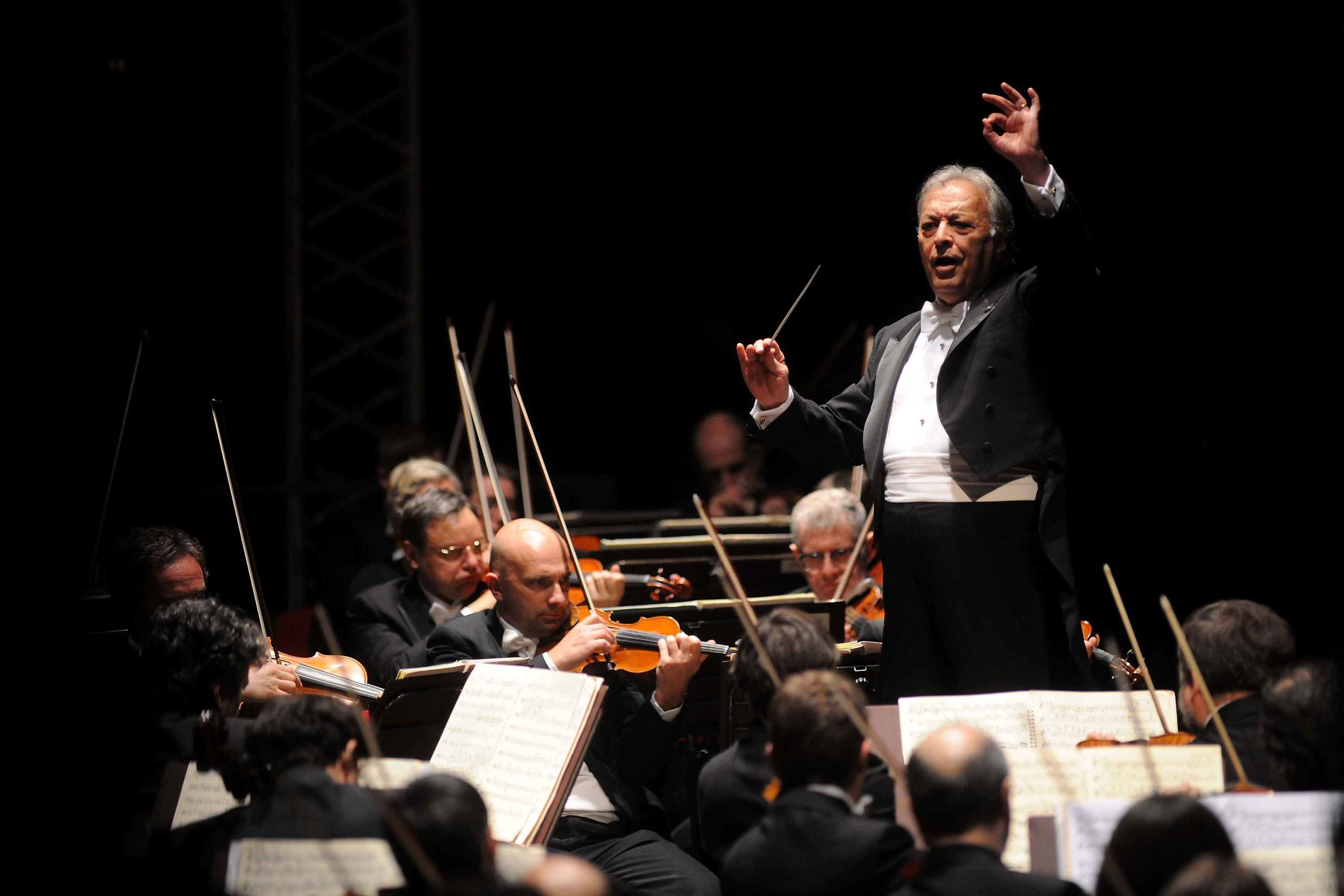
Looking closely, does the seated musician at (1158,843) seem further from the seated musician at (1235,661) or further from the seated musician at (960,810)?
the seated musician at (1235,661)

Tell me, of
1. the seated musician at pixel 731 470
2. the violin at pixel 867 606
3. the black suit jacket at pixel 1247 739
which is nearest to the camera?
the black suit jacket at pixel 1247 739

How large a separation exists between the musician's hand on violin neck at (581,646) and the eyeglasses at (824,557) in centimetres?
119

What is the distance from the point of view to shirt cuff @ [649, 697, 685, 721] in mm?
3078

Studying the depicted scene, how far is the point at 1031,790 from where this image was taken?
89.0 inches

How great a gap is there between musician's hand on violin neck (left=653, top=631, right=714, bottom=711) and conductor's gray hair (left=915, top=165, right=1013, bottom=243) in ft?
3.49

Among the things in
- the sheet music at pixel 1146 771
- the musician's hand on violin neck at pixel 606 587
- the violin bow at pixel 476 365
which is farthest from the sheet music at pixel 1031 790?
the violin bow at pixel 476 365

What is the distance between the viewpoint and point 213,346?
6.51 meters

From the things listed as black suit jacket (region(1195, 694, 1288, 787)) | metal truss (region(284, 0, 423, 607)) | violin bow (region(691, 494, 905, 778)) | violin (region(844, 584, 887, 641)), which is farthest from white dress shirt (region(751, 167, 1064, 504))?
metal truss (region(284, 0, 423, 607))

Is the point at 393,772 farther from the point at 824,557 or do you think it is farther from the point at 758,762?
the point at 824,557

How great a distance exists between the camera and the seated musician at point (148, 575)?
330 centimetres

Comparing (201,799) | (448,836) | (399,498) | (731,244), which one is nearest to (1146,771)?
(448,836)

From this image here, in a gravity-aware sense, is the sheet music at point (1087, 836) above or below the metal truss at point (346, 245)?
below

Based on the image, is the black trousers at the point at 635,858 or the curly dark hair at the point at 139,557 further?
the curly dark hair at the point at 139,557

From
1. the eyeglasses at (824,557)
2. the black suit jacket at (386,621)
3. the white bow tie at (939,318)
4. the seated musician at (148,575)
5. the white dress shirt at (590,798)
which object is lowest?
the white dress shirt at (590,798)
